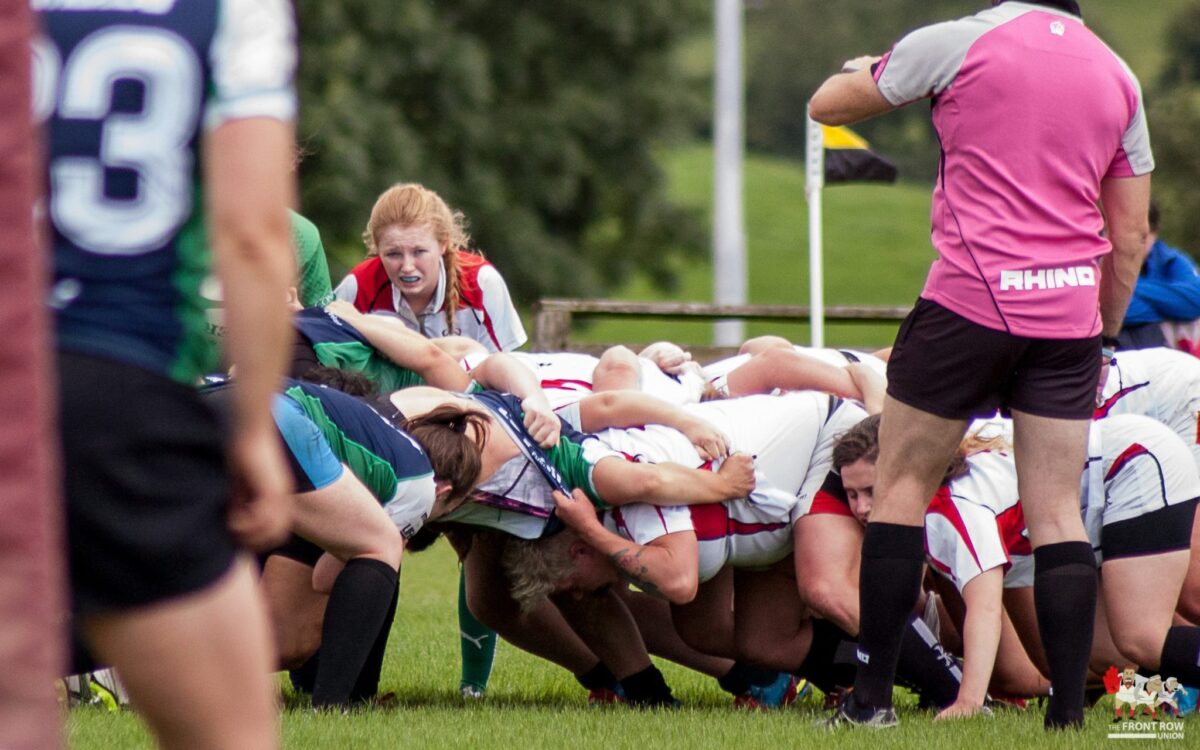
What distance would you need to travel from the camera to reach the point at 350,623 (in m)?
4.52

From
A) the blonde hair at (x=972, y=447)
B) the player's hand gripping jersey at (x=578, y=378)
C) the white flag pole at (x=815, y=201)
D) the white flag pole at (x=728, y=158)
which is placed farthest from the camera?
the white flag pole at (x=728, y=158)

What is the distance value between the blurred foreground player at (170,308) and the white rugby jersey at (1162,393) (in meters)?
3.93

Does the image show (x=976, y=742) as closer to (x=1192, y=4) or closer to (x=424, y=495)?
(x=424, y=495)

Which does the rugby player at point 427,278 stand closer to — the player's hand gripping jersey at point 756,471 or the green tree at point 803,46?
the player's hand gripping jersey at point 756,471

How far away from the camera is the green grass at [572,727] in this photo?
4102mm

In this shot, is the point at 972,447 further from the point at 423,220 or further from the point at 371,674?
the point at 423,220

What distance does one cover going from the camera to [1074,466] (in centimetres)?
421

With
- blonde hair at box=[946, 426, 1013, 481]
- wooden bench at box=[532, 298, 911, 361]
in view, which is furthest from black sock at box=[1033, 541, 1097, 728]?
wooden bench at box=[532, 298, 911, 361]

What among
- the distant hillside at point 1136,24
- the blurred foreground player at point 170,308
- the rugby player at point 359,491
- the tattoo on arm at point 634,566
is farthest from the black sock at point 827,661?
the distant hillside at point 1136,24

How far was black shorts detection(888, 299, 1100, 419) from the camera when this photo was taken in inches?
162

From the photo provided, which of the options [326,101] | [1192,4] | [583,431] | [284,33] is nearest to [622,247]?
[326,101]

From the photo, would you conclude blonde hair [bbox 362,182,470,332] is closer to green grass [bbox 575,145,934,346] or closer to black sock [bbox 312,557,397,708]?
black sock [bbox 312,557,397,708]

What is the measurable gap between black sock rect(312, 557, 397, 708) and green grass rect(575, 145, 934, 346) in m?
33.7

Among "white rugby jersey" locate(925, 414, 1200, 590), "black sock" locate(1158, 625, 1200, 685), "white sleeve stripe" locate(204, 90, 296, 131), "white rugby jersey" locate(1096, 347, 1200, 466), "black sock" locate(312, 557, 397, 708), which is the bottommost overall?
"black sock" locate(1158, 625, 1200, 685)
